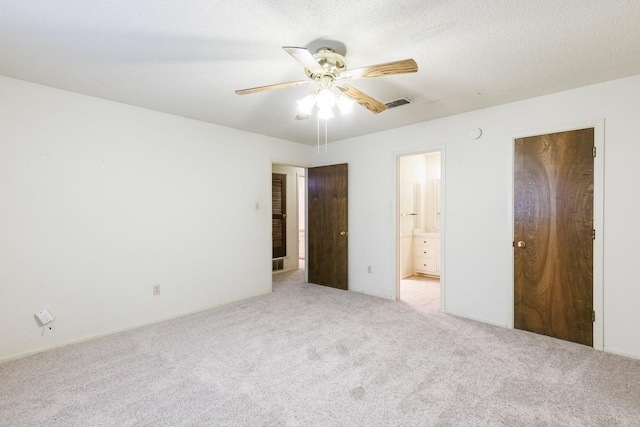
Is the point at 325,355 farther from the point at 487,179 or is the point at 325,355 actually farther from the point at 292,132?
the point at 292,132

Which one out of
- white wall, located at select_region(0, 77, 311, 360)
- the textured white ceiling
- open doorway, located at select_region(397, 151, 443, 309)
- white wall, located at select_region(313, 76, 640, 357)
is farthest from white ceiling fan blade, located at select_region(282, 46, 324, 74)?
open doorway, located at select_region(397, 151, 443, 309)

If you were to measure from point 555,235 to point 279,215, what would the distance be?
4.45 metres

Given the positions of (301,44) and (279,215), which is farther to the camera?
(279,215)

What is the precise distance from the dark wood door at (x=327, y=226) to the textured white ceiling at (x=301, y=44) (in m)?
1.93

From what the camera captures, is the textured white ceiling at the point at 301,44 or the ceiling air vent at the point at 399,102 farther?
the ceiling air vent at the point at 399,102

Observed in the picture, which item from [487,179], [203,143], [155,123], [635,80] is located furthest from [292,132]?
[635,80]

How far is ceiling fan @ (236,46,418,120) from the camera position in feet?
5.57

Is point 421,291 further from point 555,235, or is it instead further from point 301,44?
point 301,44

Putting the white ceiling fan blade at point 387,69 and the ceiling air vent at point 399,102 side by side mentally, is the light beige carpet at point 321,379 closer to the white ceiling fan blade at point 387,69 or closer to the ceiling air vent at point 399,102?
the white ceiling fan blade at point 387,69

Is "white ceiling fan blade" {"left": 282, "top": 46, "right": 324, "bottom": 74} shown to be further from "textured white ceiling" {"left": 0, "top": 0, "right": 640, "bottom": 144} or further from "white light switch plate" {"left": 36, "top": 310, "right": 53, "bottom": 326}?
"white light switch plate" {"left": 36, "top": 310, "right": 53, "bottom": 326}

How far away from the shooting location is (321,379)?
85.8 inches

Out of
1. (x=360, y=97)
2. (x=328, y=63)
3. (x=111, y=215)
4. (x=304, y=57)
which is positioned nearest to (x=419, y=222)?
(x=360, y=97)

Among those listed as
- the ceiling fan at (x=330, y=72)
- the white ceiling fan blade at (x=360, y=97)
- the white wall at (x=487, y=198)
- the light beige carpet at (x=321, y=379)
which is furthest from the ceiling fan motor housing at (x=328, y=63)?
the light beige carpet at (x=321, y=379)

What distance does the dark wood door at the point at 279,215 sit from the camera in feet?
19.6
